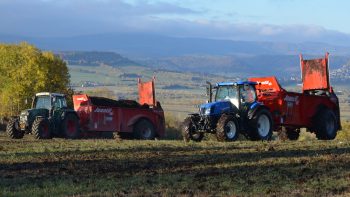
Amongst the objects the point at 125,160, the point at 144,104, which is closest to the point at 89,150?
the point at 125,160

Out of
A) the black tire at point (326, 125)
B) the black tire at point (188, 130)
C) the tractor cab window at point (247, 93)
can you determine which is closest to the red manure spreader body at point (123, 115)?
the black tire at point (188, 130)

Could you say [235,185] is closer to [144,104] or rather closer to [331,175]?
[331,175]

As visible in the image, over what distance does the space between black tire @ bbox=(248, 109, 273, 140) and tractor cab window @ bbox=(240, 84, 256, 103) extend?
0.69 meters

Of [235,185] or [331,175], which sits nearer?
[235,185]

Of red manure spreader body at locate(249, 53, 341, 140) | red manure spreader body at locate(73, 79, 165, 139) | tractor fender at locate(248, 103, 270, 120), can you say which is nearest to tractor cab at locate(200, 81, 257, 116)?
tractor fender at locate(248, 103, 270, 120)

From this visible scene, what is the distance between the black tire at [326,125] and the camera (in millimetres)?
30109

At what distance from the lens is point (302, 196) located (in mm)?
12414

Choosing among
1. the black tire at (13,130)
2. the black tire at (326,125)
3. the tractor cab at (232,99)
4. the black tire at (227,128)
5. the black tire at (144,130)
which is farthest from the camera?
the black tire at (144,130)

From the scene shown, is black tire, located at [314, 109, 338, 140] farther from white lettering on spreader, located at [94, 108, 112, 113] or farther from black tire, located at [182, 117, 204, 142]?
white lettering on spreader, located at [94, 108, 112, 113]

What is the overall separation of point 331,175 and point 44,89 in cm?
5722

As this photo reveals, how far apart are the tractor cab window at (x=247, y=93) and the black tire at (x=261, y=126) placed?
0.69 m

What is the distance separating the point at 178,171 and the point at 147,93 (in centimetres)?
2364

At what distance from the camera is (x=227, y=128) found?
87.5 feet

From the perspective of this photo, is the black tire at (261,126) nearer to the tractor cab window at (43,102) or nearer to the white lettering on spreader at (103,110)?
the white lettering on spreader at (103,110)
